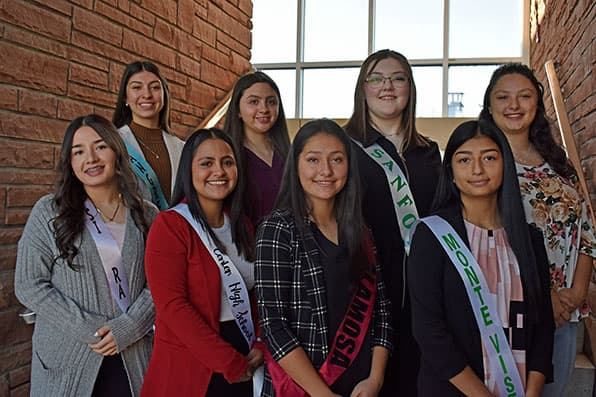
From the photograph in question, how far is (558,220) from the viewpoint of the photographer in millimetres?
1869

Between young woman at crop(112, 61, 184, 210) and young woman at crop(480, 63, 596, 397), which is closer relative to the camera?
young woman at crop(480, 63, 596, 397)

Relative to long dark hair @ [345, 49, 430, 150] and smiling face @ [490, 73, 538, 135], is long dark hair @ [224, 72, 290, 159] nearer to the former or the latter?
long dark hair @ [345, 49, 430, 150]

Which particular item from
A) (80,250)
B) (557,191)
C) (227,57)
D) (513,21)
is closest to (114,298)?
(80,250)

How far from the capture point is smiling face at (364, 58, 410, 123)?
2.09 metres

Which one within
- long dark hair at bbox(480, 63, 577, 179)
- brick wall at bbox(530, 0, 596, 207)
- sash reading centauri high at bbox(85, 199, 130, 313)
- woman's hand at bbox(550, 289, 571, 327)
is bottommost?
woman's hand at bbox(550, 289, 571, 327)

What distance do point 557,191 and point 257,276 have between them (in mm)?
1019

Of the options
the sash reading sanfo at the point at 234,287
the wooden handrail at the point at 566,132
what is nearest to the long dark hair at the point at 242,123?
the sash reading sanfo at the point at 234,287

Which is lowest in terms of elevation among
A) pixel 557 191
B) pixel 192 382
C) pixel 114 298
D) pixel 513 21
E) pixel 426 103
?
pixel 192 382

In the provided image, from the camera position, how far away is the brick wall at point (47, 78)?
227 centimetres

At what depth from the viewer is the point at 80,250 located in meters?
1.77

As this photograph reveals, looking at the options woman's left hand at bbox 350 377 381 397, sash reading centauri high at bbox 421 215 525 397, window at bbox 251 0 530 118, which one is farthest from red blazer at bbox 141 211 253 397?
window at bbox 251 0 530 118

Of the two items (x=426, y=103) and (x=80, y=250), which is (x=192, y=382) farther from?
(x=426, y=103)

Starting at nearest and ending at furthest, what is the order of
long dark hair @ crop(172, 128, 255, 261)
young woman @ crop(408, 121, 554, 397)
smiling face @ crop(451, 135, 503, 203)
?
young woman @ crop(408, 121, 554, 397), smiling face @ crop(451, 135, 503, 203), long dark hair @ crop(172, 128, 255, 261)

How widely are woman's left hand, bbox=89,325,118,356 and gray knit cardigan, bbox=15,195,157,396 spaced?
0.04 ft
